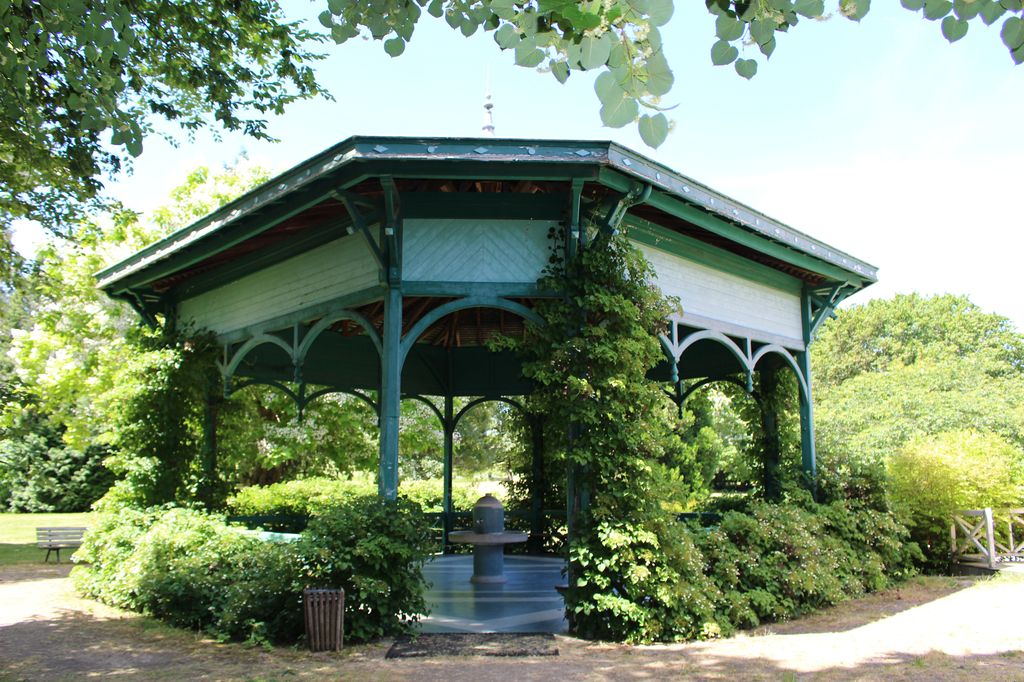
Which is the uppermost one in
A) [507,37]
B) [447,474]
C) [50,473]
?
[507,37]

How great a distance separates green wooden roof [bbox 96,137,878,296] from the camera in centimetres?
766

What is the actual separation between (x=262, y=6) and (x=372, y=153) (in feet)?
7.71

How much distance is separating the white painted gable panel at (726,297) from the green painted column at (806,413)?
5.3 inches

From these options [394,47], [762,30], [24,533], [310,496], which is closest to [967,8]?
[762,30]

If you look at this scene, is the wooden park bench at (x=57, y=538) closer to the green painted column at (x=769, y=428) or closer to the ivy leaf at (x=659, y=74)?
the green painted column at (x=769, y=428)

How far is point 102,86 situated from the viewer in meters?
4.73

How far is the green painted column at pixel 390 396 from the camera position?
8.07m

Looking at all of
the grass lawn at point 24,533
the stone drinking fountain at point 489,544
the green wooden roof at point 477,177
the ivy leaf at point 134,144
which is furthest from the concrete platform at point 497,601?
the grass lawn at point 24,533

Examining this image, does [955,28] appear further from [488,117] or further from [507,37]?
[488,117]

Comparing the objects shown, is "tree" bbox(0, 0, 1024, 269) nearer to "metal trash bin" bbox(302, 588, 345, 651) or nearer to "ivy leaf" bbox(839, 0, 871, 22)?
"ivy leaf" bbox(839, 0, 871, 22)

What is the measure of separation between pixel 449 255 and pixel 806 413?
21.8 feet

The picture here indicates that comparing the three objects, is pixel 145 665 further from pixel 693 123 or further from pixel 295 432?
pixel 295 432

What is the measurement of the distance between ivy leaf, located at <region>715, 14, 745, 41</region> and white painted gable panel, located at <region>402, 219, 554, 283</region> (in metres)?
5.57

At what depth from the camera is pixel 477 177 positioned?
307 inches
